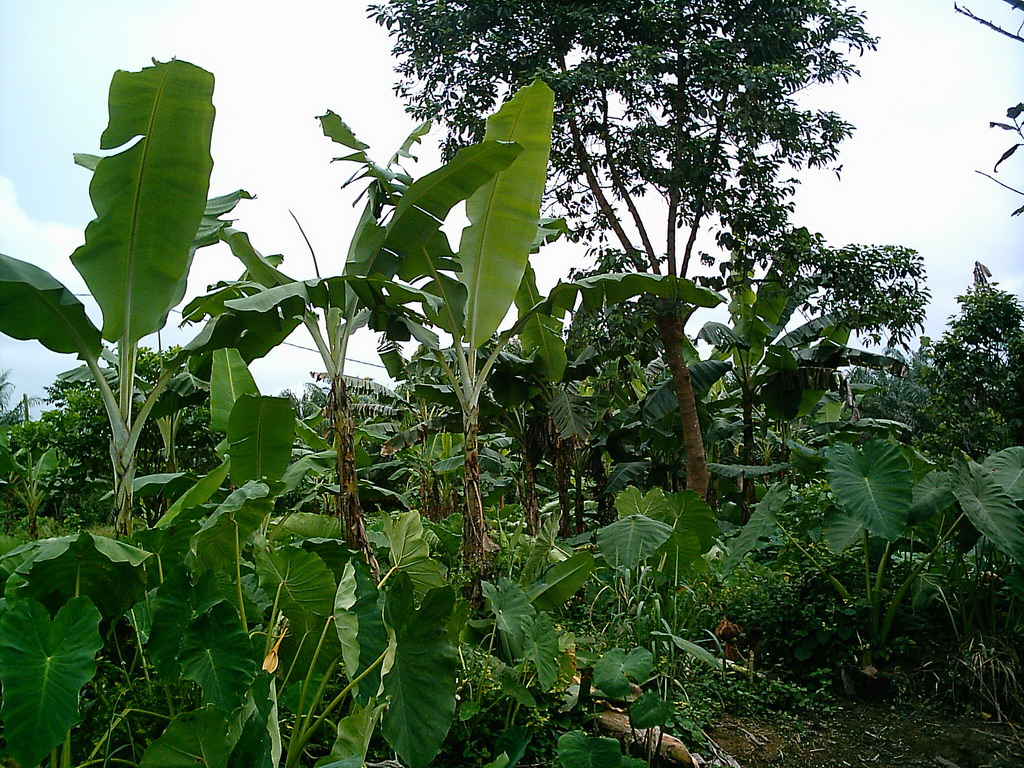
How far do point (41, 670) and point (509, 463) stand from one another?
6.42 metres

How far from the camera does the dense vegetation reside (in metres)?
2.30

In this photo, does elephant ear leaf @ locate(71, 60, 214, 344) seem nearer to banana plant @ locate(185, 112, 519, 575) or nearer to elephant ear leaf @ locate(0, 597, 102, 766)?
banana plant @ locate(185, 112, 519, 575)

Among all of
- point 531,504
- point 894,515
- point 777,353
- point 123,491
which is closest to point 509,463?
point 531,504

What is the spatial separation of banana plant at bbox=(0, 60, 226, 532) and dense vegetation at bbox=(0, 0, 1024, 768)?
1 cm

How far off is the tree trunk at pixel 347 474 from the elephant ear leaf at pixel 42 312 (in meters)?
1.12

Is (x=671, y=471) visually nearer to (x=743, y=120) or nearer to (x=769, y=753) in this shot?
(x=743, y=120)

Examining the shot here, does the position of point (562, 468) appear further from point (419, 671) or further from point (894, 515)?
point (419, 671)

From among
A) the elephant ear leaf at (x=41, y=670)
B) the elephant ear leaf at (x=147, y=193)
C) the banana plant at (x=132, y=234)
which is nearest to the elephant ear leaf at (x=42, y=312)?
the banana plant at (x=132, y=234)

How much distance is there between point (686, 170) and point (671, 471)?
132 inches

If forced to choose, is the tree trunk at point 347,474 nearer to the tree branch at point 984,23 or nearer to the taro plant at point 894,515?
the taro plant at point 894,515

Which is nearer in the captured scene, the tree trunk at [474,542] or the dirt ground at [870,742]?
the dirt ground at [870,742]

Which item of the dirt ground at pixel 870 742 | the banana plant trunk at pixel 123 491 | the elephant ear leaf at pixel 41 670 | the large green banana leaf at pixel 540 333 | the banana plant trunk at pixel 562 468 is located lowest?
the dirt ground at pixel 870 742

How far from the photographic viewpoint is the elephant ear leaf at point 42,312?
10.3 ft

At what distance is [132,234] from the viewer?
3160 mm
